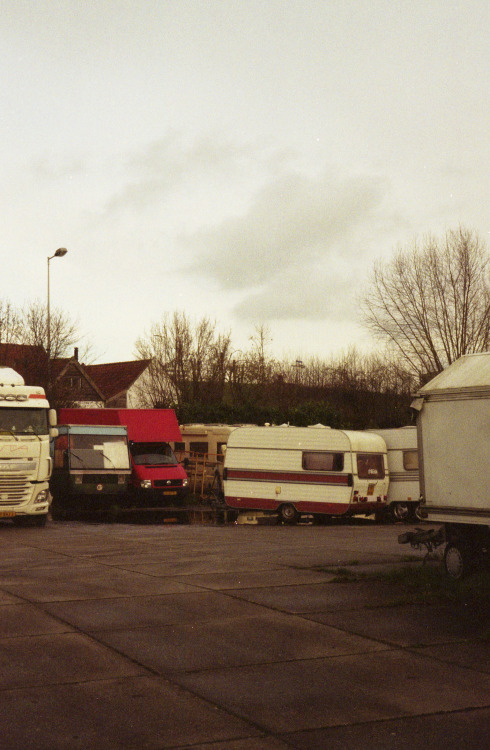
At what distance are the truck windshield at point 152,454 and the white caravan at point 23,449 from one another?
27.9 feet

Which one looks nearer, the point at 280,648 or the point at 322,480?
the point at 280,648

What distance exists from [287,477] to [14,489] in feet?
27.1

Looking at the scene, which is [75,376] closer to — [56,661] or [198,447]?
[198,447]

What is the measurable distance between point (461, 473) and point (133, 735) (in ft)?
22.2

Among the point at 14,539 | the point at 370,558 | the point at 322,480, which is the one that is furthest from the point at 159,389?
the point at 370,558

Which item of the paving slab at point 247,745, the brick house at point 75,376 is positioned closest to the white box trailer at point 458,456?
the paving slab at point 247,745

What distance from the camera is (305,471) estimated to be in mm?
25719

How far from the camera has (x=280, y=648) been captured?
772 cm

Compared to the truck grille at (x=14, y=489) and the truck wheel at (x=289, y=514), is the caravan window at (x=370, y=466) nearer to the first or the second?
the truck wheel at (x=289, y=514)

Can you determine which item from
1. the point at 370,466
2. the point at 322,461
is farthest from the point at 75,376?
the point at 370,466

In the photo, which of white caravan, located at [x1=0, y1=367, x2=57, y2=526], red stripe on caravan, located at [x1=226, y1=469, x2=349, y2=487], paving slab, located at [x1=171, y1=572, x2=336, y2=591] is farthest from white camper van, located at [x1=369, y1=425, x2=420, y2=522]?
paving slab, located at [x1=171, y1=572, x2=336, y2=591]

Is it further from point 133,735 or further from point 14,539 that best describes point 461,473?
point 14,539

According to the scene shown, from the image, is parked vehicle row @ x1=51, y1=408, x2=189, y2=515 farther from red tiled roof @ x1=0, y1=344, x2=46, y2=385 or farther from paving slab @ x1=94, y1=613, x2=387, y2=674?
paving slab @ x1=94, y1=613, x2=387, y2=674

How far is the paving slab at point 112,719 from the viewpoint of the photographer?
5.21m
